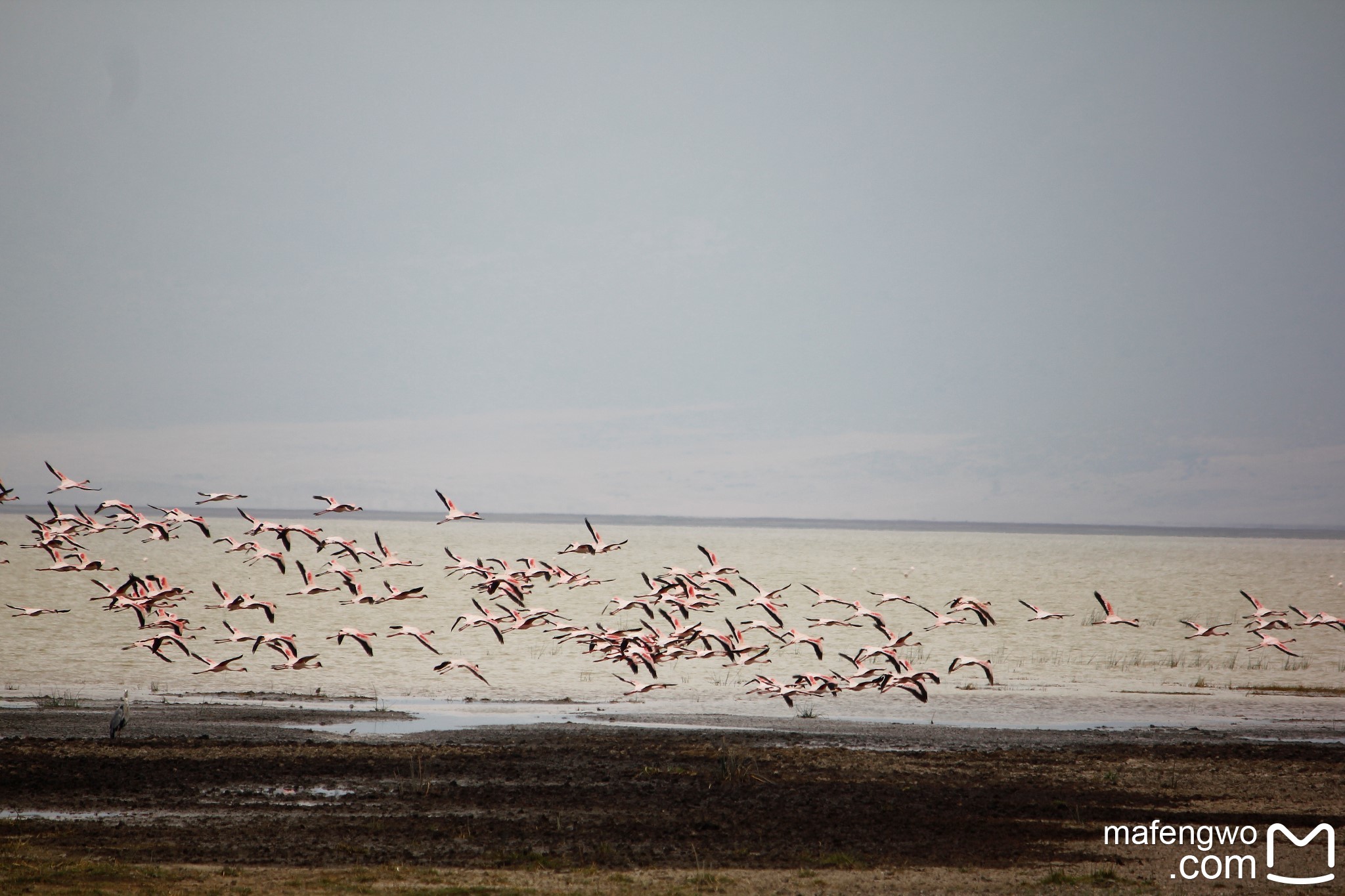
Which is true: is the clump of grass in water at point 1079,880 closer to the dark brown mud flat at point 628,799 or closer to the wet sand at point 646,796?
the wet sand at point 646,796

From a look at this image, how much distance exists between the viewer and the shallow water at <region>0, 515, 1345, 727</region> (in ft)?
99.1

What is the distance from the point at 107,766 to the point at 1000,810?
1480cm

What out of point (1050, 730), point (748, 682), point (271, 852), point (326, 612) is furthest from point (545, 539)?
point (271, 852)

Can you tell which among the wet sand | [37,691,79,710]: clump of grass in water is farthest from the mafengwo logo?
[37,691,79,710]: clump of grass in water

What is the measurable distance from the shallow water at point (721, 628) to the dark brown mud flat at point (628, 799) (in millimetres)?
5869

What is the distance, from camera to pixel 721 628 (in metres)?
45.8

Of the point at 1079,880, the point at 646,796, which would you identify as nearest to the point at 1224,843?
the point at 1079,880

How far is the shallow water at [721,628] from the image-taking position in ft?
99.1

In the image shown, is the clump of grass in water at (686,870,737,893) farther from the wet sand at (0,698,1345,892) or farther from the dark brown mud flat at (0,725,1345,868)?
the dark brown mud flat at (0,725,1345,868)

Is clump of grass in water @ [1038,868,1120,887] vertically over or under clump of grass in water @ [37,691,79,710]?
over

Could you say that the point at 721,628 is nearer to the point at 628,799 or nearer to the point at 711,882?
the point at 628,799

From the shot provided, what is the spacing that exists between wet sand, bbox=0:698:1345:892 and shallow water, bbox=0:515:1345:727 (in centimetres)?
487

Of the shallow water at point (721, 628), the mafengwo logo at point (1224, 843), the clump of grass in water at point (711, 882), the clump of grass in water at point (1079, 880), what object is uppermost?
the shallow water at point (721, 628)

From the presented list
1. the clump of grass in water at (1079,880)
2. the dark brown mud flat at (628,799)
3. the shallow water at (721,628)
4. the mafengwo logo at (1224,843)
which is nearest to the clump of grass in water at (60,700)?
the shallow water at (721,628)
